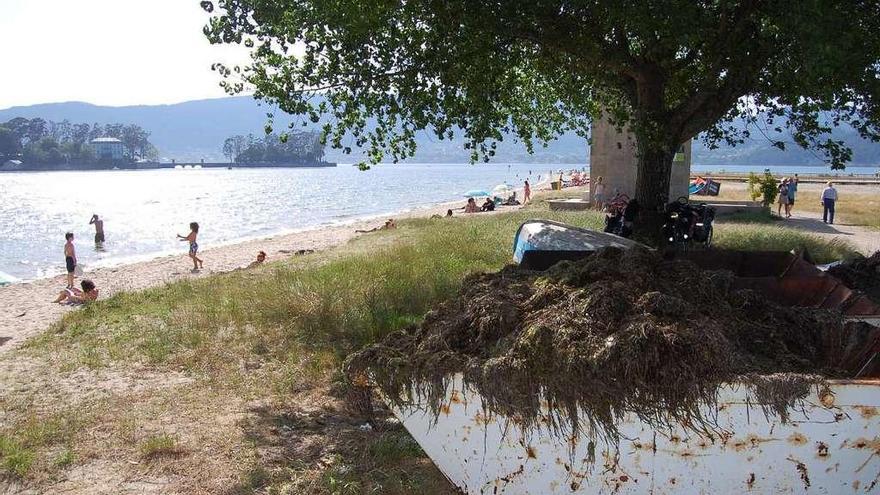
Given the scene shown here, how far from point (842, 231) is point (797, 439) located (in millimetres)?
23865

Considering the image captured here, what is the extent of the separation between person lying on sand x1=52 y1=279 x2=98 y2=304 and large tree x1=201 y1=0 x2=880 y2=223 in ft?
30.6

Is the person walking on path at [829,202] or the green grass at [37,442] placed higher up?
the person walking on path at [829,202]

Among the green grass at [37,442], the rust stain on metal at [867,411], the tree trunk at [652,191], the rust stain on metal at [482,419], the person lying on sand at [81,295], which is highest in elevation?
the tree trunk at [652,191]

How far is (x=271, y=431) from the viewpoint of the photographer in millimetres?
7082

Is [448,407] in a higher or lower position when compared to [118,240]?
higher

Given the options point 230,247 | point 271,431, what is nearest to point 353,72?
point 271,431

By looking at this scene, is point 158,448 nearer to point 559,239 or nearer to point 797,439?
point 797,439

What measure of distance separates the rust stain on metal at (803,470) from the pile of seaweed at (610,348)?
484mm

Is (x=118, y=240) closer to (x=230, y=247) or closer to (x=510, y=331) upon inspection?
(x=230, y=247)

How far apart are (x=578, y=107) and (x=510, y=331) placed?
1207 cm

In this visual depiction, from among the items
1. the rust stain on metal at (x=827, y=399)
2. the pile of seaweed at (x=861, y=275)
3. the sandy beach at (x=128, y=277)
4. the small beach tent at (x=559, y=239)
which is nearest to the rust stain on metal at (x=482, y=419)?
the rust stain on metal at (x=827, y=399)

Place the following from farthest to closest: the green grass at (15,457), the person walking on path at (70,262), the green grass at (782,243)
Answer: the person walking on path at (70,262), the green grass at (782,243), the green grass at (15,457)

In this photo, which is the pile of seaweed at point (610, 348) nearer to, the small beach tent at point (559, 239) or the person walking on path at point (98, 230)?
the small beach tent at point (559, 239)

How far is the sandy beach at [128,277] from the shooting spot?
1689 centimetres
